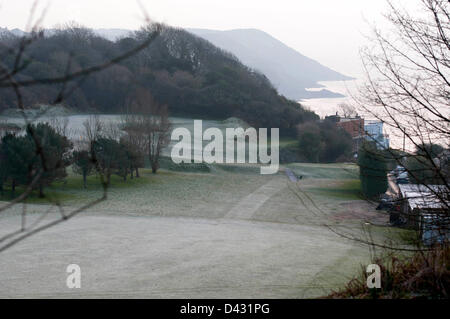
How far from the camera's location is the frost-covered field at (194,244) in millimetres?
9523

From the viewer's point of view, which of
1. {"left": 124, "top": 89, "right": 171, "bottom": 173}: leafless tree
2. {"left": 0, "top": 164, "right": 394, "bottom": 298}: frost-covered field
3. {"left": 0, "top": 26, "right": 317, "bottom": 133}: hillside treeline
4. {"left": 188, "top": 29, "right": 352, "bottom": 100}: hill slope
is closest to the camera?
{"left": 0, "top": 164, "right": 394, "bottom": 298}: frost-covered field

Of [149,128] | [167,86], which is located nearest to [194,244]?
[149,128]

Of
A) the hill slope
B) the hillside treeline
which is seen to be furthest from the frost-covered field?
the hill slope

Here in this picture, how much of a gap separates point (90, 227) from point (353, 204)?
43.1ft

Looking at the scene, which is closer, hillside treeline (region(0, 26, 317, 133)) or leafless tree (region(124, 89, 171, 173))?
leafless tree (region(124, 89, 171, 173))

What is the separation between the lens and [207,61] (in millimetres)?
61156

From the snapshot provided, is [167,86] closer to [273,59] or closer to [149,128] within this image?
[149,128]

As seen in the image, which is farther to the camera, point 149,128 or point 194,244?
point 149,128

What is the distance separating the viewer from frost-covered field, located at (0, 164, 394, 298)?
9.52m

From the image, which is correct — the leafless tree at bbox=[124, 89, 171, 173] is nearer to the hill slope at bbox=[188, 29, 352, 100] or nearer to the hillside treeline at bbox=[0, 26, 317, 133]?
the hillside treeline at bbox=[0, 26, 317, 133]

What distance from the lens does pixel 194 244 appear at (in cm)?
1462
